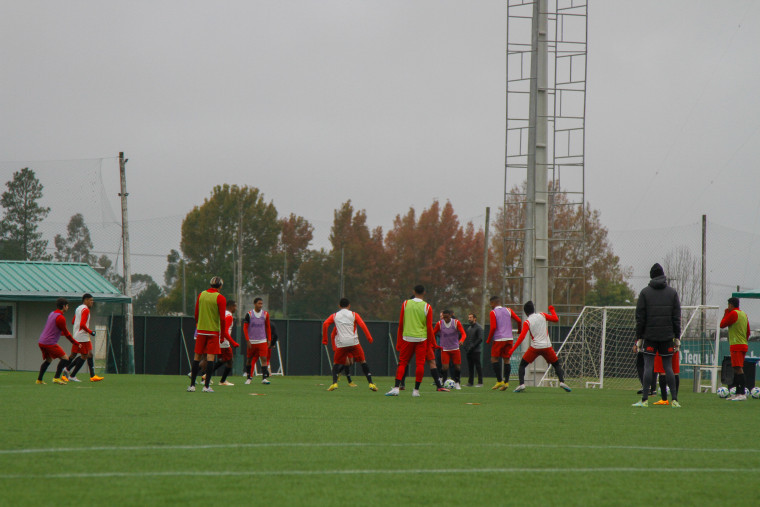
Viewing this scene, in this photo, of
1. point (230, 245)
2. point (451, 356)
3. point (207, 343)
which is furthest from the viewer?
point (230, 245)

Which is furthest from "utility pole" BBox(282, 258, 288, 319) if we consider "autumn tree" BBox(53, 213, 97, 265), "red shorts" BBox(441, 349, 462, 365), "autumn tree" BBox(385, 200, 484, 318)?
"red shorts" BBox(441, 349, 462, 365)

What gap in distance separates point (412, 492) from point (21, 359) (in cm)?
2768

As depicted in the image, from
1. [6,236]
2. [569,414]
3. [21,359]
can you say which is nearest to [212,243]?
[6,236]

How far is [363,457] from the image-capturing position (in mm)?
6465

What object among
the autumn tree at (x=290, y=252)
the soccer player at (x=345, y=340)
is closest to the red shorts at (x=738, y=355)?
the soccer player at (x=345, y=340)

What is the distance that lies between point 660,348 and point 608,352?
1750 centimetres

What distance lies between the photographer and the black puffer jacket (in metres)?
12.8

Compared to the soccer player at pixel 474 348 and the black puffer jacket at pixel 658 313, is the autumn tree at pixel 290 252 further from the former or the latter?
the black puffer jacket at pixel 658 313

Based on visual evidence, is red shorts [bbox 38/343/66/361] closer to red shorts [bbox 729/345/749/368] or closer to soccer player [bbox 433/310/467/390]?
soccer player [bbox 433/310/467/390]

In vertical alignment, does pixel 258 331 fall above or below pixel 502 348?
above

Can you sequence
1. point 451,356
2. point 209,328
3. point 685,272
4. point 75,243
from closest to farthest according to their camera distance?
1. point 209,328
2. point 451,356
3. point 75,243
4. point 685,272

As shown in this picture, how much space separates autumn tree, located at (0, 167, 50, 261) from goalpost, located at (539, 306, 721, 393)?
19730 mm

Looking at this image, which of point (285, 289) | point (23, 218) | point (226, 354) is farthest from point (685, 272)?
point (23, 218)

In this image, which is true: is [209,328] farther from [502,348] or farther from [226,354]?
[502,348]
